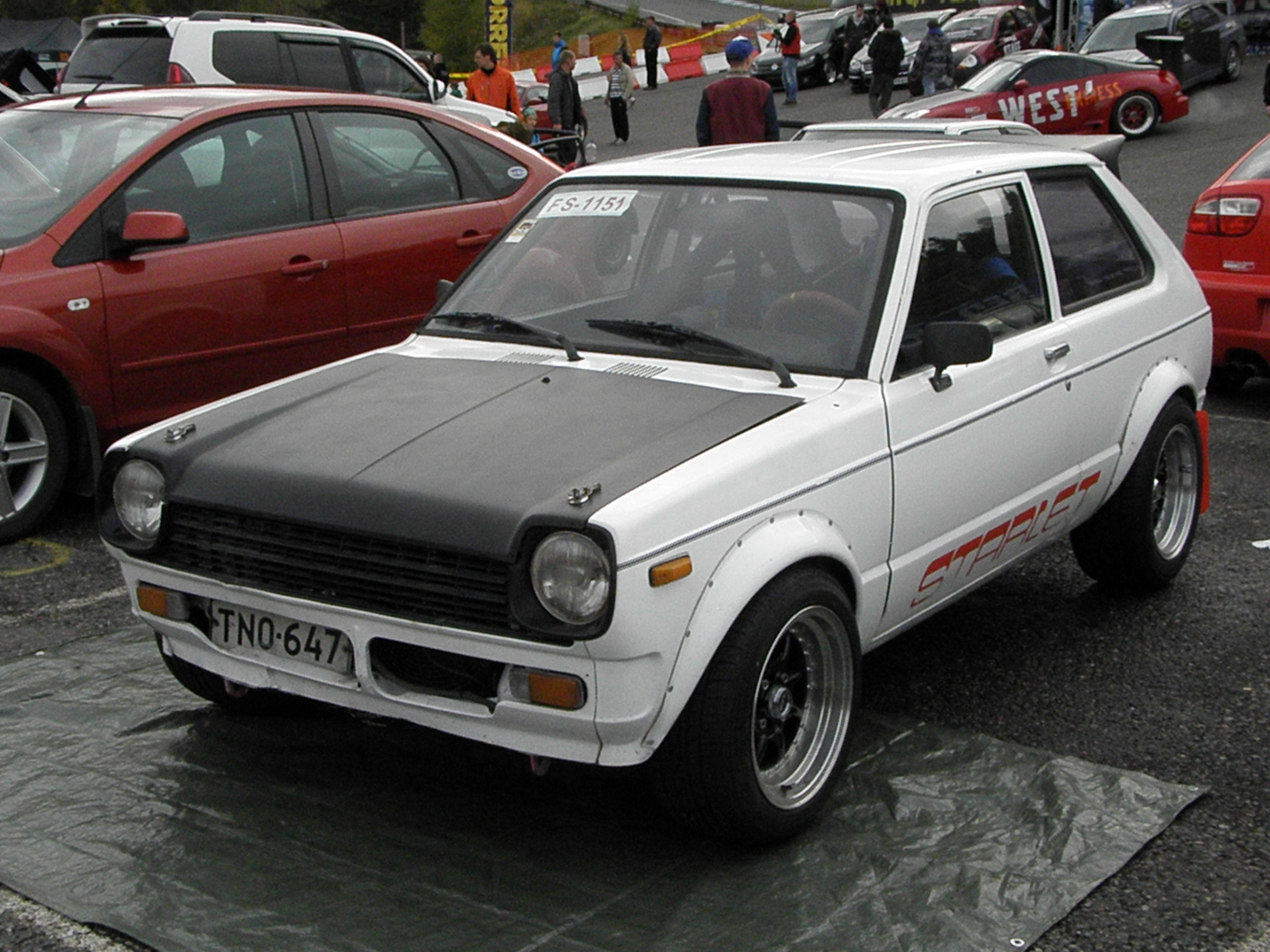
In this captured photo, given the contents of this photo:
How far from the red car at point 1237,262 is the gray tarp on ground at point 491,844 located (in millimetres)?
4055

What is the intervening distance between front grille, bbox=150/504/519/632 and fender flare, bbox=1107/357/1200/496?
260cm

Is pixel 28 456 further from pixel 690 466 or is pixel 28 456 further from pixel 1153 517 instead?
pixel 1153 517

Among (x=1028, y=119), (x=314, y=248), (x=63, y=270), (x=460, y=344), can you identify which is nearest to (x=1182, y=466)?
(x=460, y=344)

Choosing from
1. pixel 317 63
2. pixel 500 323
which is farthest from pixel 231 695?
pixel 317 63

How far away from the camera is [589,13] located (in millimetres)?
58469

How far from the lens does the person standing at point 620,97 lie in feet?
82.9

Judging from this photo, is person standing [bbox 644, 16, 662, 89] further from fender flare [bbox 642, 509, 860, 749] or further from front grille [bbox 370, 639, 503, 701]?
A: front grille [bbox 370, 639, 503, 701]

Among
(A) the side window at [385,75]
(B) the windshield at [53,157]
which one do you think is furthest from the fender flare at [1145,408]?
(A) the side window at [385,75]

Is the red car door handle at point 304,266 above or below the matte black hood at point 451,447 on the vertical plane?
below

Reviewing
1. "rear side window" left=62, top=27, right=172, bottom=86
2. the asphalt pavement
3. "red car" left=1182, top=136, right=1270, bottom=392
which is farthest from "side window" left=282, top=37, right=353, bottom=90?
"red car" left=1182, top=136, right=1270, bottom=392

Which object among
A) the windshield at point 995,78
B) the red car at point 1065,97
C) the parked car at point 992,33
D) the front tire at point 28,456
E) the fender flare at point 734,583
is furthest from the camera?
the parked car at point 992,33

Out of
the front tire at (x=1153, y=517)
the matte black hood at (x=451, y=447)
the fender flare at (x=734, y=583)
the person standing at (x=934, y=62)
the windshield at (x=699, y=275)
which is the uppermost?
the windshield at (x=699, y=275)

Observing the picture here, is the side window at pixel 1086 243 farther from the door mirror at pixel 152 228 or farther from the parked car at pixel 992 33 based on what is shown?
the parked car at pixel 992 33

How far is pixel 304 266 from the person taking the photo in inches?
258
